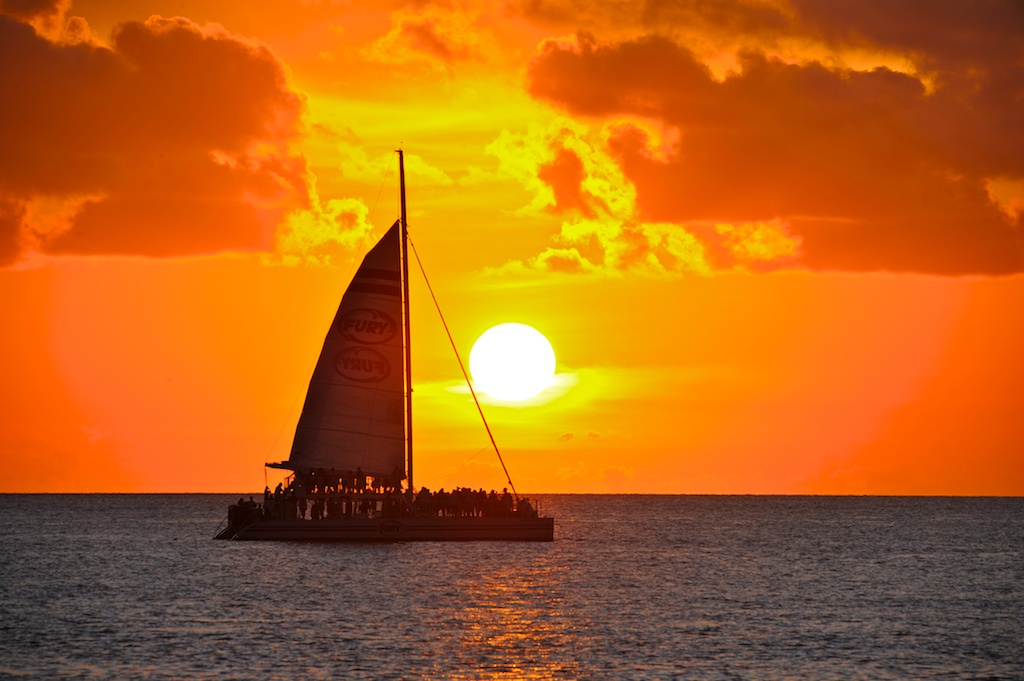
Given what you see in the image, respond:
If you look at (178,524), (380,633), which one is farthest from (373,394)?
(178,524)

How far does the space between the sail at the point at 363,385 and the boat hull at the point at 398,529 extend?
3.62 meters

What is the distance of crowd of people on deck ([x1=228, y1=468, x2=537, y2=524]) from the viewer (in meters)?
75.9

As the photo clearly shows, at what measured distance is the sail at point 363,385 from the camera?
77.8m

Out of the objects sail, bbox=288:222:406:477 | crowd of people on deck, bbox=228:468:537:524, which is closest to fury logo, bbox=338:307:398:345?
sail, bbox=288:222:406:477

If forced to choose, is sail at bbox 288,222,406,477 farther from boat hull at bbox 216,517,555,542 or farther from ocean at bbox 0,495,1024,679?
ocean at bbox 0,495,1024,679

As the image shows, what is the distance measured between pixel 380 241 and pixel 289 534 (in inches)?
683

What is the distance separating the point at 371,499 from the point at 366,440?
3549 mm

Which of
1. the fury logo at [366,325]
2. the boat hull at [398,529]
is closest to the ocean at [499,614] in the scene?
the boat hull at [398,529]

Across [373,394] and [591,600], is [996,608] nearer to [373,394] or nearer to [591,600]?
[591,600]

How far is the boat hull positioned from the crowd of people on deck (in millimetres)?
617

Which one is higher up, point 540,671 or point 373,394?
point 373,394

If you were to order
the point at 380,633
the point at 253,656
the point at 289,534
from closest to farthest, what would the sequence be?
the point at 253,656
the point at 380,633
the point at 289,534

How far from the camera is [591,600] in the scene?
58281 millimetres

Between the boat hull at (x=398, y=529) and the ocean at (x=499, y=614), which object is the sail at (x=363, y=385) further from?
the ocean at (x=499, y=614)
